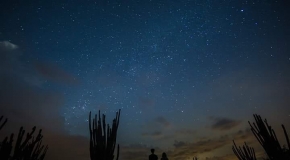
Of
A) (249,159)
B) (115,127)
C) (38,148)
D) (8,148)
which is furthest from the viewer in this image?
(249,159)

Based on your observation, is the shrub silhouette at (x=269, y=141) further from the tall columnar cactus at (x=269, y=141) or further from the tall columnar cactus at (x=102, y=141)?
the tall columnar cactus at (x=102, y=141)

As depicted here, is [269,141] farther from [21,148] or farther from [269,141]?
[21,148]

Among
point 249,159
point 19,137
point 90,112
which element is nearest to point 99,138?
point 90,112

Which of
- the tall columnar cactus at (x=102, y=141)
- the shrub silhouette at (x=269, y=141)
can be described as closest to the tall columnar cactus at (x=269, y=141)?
the shrub silhouette at (x=269, y=141)

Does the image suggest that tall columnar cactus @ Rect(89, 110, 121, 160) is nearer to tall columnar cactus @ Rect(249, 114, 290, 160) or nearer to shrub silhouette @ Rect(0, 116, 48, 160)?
shrub silhouette @ Rect(0, 116, 48, 160)

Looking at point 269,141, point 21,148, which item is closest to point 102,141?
point 21,148

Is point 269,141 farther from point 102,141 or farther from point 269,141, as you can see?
point 102,141

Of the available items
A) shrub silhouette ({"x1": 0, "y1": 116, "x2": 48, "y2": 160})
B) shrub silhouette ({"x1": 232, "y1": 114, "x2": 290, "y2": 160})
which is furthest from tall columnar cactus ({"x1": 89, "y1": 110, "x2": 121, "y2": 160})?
shrub silhouette ({"x1": 232, "y1": 114, "x2": 290, "y2": 160})

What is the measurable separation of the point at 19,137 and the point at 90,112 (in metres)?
1.86

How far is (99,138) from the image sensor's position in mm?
4688

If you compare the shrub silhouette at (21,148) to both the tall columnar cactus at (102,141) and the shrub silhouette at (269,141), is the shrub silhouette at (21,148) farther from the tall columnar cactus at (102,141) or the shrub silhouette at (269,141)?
the shrub silhouette at (269,141)

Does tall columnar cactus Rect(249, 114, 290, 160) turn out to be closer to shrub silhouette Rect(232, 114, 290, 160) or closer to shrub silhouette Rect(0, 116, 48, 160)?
shrub silhouette Rect(232, 114, 290, 160)

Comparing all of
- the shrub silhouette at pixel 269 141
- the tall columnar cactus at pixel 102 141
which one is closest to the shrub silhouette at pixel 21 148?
the tall columnar cactus at pixel 102 141

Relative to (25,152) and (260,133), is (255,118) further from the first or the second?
(25,152)
